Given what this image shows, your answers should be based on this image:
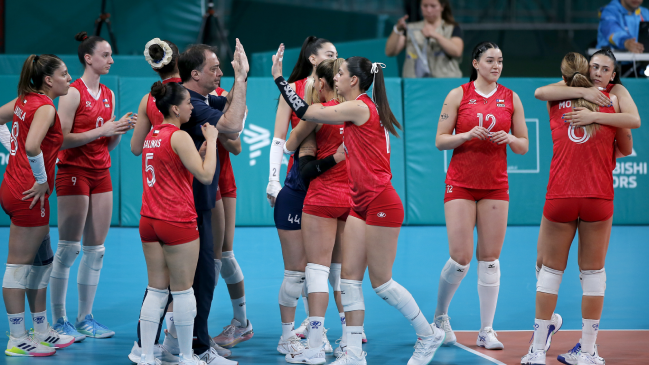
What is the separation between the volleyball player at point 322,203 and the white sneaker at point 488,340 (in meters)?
1.04

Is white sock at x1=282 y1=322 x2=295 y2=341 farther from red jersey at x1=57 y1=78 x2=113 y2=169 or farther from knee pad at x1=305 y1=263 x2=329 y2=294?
red jersey at x1=57 y1=78 x2=113 y2=169

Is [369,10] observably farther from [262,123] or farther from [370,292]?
[370,292]

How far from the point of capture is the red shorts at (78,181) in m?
4.77

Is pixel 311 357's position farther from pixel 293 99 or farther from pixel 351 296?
pixel 293 99

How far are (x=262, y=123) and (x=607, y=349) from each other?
597 centimetres

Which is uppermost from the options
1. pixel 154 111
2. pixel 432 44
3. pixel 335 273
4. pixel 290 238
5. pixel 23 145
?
pixel 432 44

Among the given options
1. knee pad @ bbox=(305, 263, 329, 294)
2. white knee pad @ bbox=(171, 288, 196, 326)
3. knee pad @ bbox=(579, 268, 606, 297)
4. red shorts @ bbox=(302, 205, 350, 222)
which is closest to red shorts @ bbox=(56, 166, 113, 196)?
white knee pad @ bbox=(171, 288, 196, 326)

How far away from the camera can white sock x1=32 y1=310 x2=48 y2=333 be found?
4.48 metres

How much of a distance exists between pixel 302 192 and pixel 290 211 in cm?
16

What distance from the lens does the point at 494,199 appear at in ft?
14.9

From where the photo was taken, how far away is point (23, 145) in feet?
14.4

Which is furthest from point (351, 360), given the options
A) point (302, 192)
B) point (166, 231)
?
point (166, 231)

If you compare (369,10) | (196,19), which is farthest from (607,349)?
(369,10)

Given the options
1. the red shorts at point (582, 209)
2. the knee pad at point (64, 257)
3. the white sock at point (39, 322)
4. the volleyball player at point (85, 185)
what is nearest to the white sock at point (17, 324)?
the white sock at point (39, 322)
